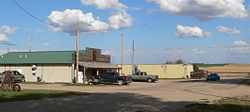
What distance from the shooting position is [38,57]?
216 ft

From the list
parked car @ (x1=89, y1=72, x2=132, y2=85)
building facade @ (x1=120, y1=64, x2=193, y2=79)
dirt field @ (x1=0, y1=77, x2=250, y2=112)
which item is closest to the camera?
dirt field @ (x1=0, y1=77, x2=250, y2=112)

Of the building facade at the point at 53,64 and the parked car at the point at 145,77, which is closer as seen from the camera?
the building facade at the point at 53,64

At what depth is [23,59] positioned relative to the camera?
66.2m

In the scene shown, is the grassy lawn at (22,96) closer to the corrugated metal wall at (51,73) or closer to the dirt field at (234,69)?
the corrugated metal wall at (51,73)

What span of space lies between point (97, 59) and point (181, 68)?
1216 inches

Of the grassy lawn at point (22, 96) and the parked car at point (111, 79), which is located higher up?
the parked car at point (111, 79)

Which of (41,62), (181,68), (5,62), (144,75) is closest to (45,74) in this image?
(41,62)

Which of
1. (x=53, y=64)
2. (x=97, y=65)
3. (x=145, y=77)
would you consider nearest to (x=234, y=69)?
(x=145, y=77)

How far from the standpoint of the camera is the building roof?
62000mm

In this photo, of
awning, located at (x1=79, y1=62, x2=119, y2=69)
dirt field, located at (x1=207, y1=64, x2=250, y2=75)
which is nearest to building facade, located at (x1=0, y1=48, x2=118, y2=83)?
awning, located at (x1=79, y1=62, x2=119, y2=69)

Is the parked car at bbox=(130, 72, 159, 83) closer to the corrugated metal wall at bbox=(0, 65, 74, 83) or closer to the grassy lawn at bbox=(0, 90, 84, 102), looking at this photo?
the corrugated metal wall at bbox=(0, 65, 74, 83)

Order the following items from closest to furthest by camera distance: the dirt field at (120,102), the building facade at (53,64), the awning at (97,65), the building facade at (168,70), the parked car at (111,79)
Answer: the dirt field at (120,102)
the parked car at (111,79)
the building facade at (53,64)
the awning at (97,65)
the building facade at (168,70)

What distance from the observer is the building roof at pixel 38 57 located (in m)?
62.0

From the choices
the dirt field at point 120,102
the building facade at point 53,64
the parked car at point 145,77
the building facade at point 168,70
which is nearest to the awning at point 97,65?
the building facade at point 53,64
